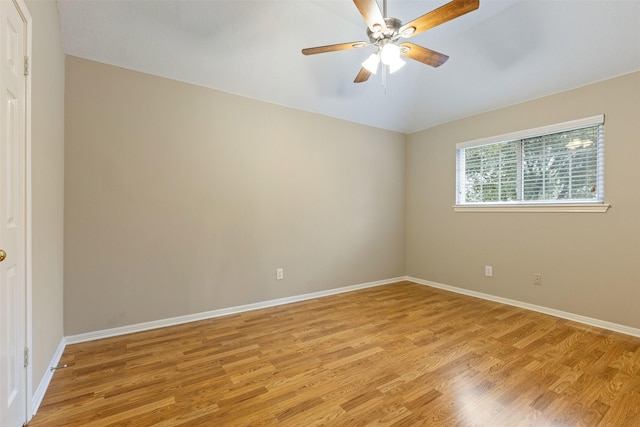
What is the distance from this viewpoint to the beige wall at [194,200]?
2.48 m

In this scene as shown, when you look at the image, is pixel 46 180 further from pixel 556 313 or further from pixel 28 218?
pixel 556 313

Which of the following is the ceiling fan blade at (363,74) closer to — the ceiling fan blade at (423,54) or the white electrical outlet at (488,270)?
the ceiling fan blade at (423,54)

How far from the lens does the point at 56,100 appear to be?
2.12 m

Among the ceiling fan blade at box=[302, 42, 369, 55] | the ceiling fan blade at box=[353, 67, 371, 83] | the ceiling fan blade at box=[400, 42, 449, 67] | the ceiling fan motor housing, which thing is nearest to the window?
the ceiling fan blade at box=[400, 42, 449, 67]

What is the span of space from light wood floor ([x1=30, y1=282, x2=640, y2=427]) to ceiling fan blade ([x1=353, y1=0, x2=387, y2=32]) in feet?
7.57

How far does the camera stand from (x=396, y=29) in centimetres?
195

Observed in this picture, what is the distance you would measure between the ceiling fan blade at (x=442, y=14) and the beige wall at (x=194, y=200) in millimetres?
1920

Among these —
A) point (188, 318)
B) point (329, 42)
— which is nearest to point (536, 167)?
point (329, 42)

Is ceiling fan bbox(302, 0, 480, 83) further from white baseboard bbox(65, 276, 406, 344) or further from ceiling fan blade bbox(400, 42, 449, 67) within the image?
white baseboard bbox(65, 276, 406, 344)

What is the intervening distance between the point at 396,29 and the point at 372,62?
306mm

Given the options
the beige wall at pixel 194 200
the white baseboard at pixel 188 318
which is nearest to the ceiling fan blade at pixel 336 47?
the beige wall at pixel 194 200

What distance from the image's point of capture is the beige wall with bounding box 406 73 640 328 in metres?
2.66

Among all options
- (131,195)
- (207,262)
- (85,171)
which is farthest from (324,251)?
(85,171)

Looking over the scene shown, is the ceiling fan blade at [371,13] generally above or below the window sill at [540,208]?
above
